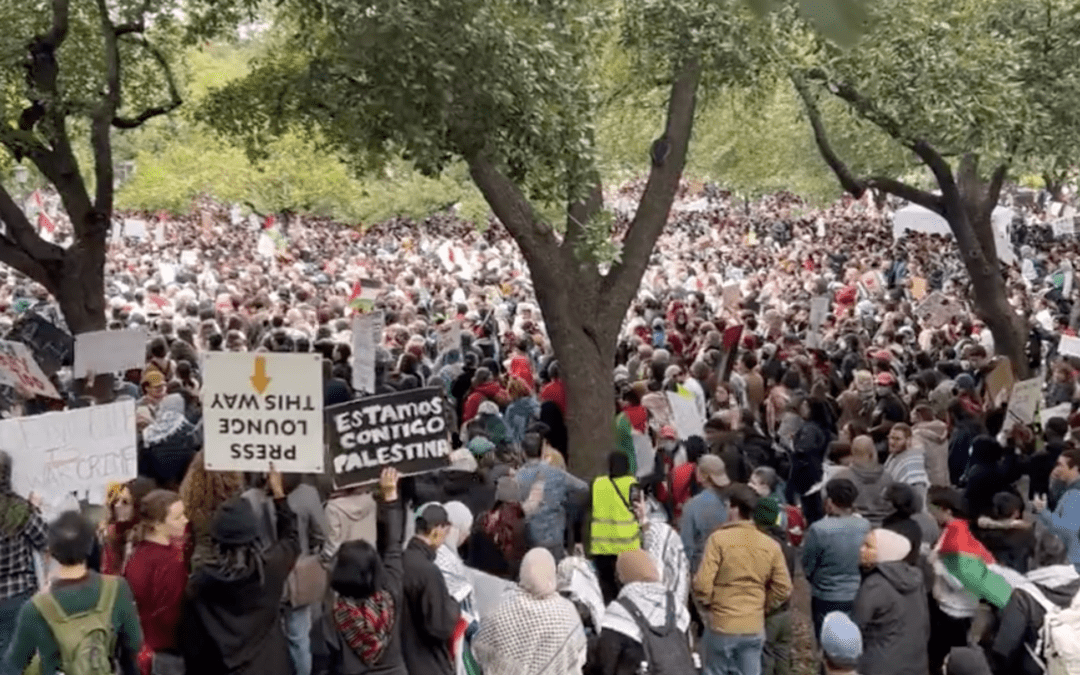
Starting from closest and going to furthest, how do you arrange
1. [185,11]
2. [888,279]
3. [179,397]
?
[179,397]
[185,11]
[888,279]

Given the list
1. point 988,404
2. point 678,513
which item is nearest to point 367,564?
point 678,513

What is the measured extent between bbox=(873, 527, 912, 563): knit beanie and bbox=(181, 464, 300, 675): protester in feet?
8.50

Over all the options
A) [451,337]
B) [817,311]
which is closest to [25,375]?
[451,337]

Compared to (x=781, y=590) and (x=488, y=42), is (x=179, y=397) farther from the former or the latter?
(x=781, y=590)

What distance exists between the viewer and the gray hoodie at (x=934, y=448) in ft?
37.2

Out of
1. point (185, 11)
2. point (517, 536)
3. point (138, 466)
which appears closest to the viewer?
point (517, 536)

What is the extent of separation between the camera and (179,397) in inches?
459

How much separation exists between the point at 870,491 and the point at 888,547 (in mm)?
2122

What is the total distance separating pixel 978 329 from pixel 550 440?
10538mm

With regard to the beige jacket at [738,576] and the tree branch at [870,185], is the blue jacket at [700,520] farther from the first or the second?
the tree branch at [870,185]

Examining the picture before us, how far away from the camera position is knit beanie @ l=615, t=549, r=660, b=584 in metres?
6.80

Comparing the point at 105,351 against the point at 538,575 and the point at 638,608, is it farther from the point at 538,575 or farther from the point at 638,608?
the point at 538,575

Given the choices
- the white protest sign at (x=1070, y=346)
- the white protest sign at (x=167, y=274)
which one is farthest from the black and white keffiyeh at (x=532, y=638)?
the white protest sign at (x=167, y=274)

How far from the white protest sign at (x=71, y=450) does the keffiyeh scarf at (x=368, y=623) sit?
271 centimetres
